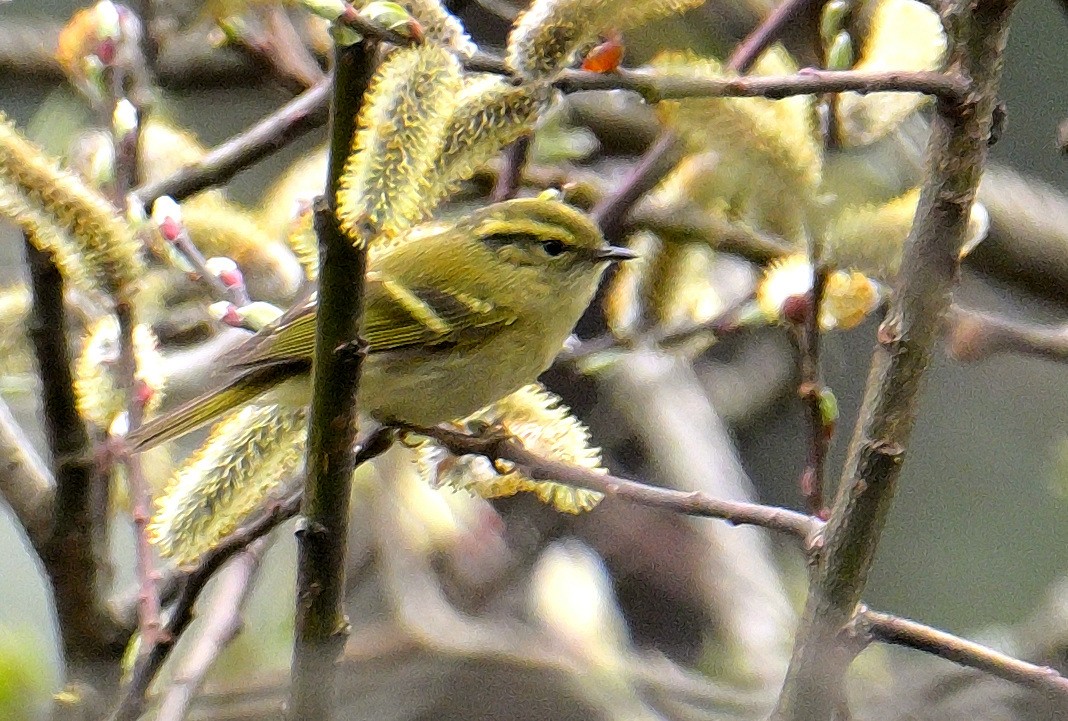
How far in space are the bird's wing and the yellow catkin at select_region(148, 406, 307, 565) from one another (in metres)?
Result: 0.31

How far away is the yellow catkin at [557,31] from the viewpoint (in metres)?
1.12

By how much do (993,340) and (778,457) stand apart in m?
2.85

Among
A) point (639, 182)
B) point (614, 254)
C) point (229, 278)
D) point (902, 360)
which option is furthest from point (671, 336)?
point (902, 360)

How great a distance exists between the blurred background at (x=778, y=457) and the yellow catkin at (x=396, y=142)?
1.55 metres

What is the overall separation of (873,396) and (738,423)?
9.03 ft

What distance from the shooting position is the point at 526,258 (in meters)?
2.21

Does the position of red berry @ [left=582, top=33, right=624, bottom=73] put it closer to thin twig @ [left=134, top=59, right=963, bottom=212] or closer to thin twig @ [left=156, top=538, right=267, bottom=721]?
thin twig @ [left=134, top=59, right=963, bottom=212]

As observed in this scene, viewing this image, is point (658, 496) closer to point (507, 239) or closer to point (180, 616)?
point (180, 616)

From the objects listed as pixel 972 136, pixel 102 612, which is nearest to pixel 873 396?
pixel 972 136

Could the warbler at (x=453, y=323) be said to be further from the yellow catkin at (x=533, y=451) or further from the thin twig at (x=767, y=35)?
the thin twig at (x=767, y=35)

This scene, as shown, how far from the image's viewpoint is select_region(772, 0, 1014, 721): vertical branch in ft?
3.74

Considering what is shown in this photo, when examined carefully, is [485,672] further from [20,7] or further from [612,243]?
[20,7]

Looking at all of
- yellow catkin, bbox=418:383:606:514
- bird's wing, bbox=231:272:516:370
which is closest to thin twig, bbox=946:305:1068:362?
yellow catkin, bbox=418:383:606:514

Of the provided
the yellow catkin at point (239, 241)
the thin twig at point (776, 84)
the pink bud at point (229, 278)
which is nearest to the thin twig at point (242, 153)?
the yellow catkin at point (239, 241)
